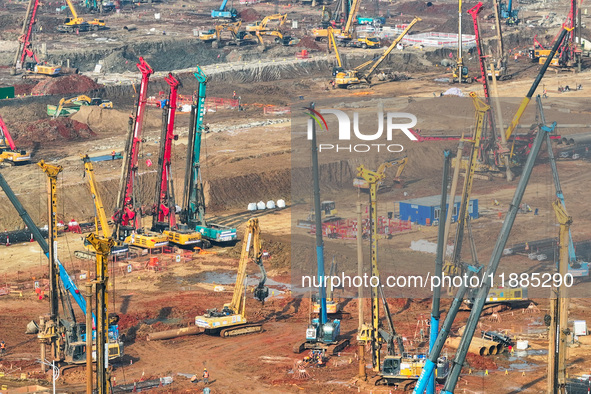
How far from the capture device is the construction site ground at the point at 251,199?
4841 centimetres

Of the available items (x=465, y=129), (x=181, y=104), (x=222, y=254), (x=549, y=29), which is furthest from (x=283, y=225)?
(x=549, y=29)

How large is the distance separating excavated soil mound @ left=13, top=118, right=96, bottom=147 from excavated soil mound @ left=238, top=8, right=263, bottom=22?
262 feet

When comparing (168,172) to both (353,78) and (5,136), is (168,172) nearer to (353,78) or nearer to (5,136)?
(5,136)

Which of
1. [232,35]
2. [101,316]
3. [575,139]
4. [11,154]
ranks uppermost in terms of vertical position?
[232,35]

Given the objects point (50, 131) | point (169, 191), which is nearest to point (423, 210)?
point (169, 191)

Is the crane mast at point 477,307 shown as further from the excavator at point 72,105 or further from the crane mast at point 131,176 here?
the excavator at point 72,105

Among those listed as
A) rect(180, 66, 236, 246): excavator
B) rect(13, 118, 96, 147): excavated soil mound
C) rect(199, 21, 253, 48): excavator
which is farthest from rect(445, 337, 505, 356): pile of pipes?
rect(199, 21, 253, 48): excavator

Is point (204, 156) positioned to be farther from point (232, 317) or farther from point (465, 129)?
point (232, 317)

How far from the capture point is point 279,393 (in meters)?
44.9

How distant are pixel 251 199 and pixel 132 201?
40.2ft

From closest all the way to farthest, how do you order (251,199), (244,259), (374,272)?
1. (374,272)
2. (244,259)
3. (251,199)

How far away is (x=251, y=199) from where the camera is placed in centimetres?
7988

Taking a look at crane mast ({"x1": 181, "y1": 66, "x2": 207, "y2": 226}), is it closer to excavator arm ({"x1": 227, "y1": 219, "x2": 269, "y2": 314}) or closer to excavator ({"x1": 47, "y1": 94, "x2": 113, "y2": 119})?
excavator arm ({"x1": 227, "y1": 219, "x2": 269, "y2": 314})

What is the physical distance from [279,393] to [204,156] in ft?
144
